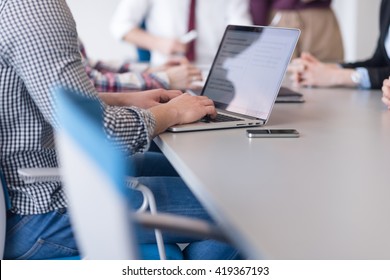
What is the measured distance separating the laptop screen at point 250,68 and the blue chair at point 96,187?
2.49 ft

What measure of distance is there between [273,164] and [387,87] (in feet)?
2.40

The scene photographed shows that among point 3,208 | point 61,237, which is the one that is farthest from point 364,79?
point 3,208

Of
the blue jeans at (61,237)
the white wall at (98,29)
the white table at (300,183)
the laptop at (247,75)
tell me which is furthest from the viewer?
the white wall at (98,29)

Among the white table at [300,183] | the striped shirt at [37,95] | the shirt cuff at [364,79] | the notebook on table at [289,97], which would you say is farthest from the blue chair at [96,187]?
the shirt cuff at [364,79]

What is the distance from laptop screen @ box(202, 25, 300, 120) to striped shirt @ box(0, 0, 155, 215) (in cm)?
31

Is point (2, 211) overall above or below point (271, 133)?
below

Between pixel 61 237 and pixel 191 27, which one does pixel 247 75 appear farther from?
pixel 191 27

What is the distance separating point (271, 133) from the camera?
1.45m

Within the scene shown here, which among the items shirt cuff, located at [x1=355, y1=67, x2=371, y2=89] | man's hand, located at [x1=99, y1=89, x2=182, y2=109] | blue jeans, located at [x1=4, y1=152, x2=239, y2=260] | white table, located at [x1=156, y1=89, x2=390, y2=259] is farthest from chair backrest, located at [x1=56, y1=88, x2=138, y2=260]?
shirt cuff, located at [x1=355, y1=67, x2=371, y2=89]

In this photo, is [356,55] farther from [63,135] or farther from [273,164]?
[63,135]

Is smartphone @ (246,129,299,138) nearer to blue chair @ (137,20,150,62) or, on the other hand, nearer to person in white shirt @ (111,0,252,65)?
person in white shirt @ (111,0,252,65)

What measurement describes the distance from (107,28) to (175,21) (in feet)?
5.79

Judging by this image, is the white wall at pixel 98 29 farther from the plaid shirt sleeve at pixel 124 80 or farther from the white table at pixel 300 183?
the white table at pixel 300 183

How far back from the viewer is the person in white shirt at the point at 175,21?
3400mm
